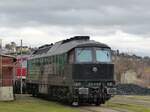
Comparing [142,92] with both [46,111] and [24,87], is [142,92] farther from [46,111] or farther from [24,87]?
[46,111]

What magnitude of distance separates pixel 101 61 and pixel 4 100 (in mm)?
9658

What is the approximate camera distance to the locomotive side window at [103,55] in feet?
105

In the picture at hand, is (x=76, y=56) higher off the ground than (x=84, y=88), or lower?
higher

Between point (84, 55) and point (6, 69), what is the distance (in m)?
9.24

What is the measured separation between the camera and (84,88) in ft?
102

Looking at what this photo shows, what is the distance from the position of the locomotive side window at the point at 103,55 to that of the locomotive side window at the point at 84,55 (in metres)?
0.51

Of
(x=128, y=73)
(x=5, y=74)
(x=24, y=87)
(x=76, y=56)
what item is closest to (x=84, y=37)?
(x=76, y=56)

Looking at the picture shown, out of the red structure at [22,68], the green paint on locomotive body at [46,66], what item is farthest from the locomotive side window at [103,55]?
the red structure at [22,68]

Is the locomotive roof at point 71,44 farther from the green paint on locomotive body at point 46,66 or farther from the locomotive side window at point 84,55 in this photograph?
the green paint on locomotive body at point 46,66

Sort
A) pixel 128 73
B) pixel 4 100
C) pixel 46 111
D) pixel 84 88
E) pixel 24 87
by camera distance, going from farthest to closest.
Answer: pixel 128 73
pixel 24 87
pixel 4 100
pixel 84 88
pixel 46 111

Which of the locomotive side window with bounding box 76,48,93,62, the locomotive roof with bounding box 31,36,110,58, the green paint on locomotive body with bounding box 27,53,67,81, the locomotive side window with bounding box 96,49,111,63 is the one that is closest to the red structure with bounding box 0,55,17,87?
the green paint on locomotive body with bounding box 27,53,67,81

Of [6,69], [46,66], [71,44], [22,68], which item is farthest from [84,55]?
[22,68]

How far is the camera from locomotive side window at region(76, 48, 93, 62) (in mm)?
31750

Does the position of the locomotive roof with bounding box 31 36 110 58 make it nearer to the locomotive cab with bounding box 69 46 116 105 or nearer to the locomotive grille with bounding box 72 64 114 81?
the locomotive cab with bounding box 69 46 116 105
